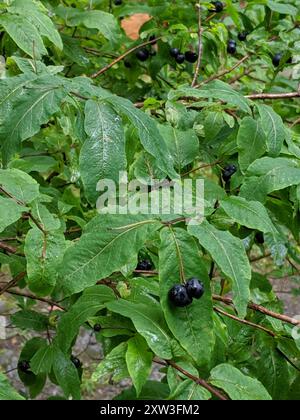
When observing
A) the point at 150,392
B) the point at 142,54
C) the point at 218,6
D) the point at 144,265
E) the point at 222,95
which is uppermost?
the point at 222,95

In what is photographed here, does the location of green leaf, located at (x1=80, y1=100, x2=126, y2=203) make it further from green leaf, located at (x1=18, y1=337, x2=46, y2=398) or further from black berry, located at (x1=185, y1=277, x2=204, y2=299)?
green leaf, located at (x1=18, y1=337, x2=46, y2=398)

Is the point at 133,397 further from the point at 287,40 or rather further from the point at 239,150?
the point at 287,40

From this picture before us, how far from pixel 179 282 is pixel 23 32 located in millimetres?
1019

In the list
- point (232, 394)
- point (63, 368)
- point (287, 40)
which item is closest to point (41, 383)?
point (63, 368)

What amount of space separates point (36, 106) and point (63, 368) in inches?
32.2

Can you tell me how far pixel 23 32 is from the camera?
5.96ft

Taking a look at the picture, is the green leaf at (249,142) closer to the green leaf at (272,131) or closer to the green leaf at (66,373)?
the green leaf at (272,131)

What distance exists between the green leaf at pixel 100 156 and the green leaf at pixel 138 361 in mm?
343

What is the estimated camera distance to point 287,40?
8.37 feet

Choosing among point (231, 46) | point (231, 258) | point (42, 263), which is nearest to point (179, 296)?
point (231, 258)

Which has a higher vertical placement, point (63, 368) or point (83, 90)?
point (83, 90)

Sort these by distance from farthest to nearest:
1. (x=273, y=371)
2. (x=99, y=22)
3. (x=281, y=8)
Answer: (x=281, y=8) < (x=99, y=22) < (x=273, y=371)

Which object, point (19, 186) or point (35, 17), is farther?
point (35, 17)

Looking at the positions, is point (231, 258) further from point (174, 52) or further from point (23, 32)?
point (174, 52)
